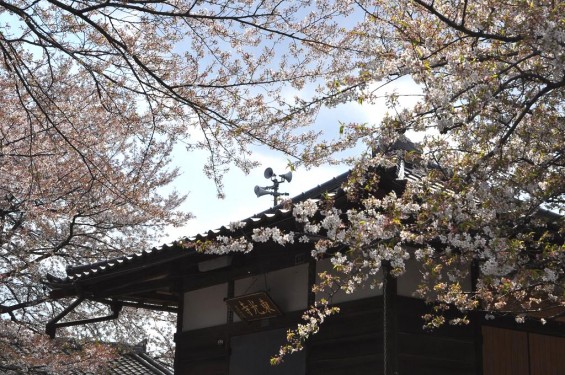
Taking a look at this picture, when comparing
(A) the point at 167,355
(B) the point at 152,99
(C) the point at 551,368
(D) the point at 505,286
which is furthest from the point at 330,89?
(A) the point at 167,355

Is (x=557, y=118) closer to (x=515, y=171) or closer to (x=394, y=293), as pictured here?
(x=515, y=171)

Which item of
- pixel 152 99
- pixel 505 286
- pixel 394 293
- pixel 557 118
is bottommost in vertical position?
pixel 505 286

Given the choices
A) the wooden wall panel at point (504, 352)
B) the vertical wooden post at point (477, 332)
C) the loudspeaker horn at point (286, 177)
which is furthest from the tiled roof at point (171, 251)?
the loudspeaker horn at point (286, 177)

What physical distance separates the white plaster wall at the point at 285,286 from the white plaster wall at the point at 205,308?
0.49 m

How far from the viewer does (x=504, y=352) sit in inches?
284

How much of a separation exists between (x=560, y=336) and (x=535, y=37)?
4254 mm

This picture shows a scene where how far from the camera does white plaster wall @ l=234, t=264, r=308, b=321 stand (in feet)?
25.3

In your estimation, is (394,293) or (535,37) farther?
(394,293)

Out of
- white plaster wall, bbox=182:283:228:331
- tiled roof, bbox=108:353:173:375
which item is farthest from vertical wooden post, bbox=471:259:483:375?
tiled roof, bbox=108:353:173:375

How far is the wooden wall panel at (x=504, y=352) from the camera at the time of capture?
710 centimetres

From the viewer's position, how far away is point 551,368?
7504 mm

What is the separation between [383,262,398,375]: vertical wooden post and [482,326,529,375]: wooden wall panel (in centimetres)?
94

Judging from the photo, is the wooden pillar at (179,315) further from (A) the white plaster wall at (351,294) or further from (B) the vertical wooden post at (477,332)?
(B) the vertical wooden post at (477,332)

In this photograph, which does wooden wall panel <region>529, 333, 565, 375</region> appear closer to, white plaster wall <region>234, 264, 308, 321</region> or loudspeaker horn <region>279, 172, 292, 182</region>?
white plaster wall <region>234, 264, 308, 321</region>
